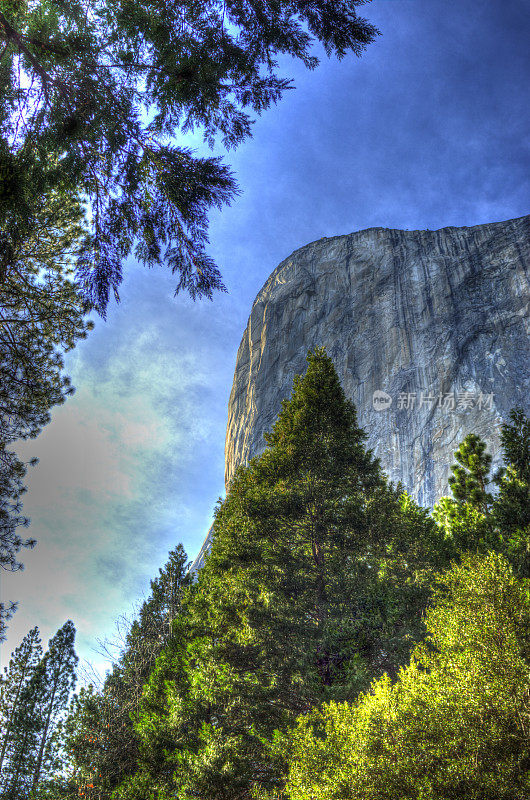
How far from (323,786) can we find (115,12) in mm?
9830

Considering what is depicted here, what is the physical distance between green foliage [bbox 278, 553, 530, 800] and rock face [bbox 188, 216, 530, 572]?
1174 inches

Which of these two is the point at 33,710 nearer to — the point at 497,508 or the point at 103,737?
the point at 103,737

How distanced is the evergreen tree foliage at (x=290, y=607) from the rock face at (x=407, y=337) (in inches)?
1037

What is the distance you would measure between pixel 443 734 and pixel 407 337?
1787 inches

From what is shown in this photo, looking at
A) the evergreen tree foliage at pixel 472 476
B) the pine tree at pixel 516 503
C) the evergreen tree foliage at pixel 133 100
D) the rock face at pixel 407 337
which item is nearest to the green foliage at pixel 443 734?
the pine tree at pixel 516 503

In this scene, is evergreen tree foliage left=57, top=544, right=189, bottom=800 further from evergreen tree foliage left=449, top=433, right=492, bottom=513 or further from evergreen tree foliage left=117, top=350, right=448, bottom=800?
evergreen tree foliage left=449, top=433, right=492, bottom=513

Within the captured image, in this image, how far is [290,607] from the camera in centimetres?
965

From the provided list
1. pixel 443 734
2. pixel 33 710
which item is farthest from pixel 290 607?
pixel 33 710

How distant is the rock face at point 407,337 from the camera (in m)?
39.3

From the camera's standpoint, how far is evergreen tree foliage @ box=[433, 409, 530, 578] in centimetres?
1203

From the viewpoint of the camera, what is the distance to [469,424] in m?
38.0

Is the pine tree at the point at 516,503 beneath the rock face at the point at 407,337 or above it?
beneath

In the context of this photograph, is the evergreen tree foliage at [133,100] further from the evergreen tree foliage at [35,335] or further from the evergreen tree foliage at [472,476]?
the evergreen tree foliage at [472,476]

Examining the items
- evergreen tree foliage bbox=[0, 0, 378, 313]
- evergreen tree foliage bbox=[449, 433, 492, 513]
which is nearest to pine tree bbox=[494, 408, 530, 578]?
evergreen tree foliage bbox=[449, 433, 492, 513]
